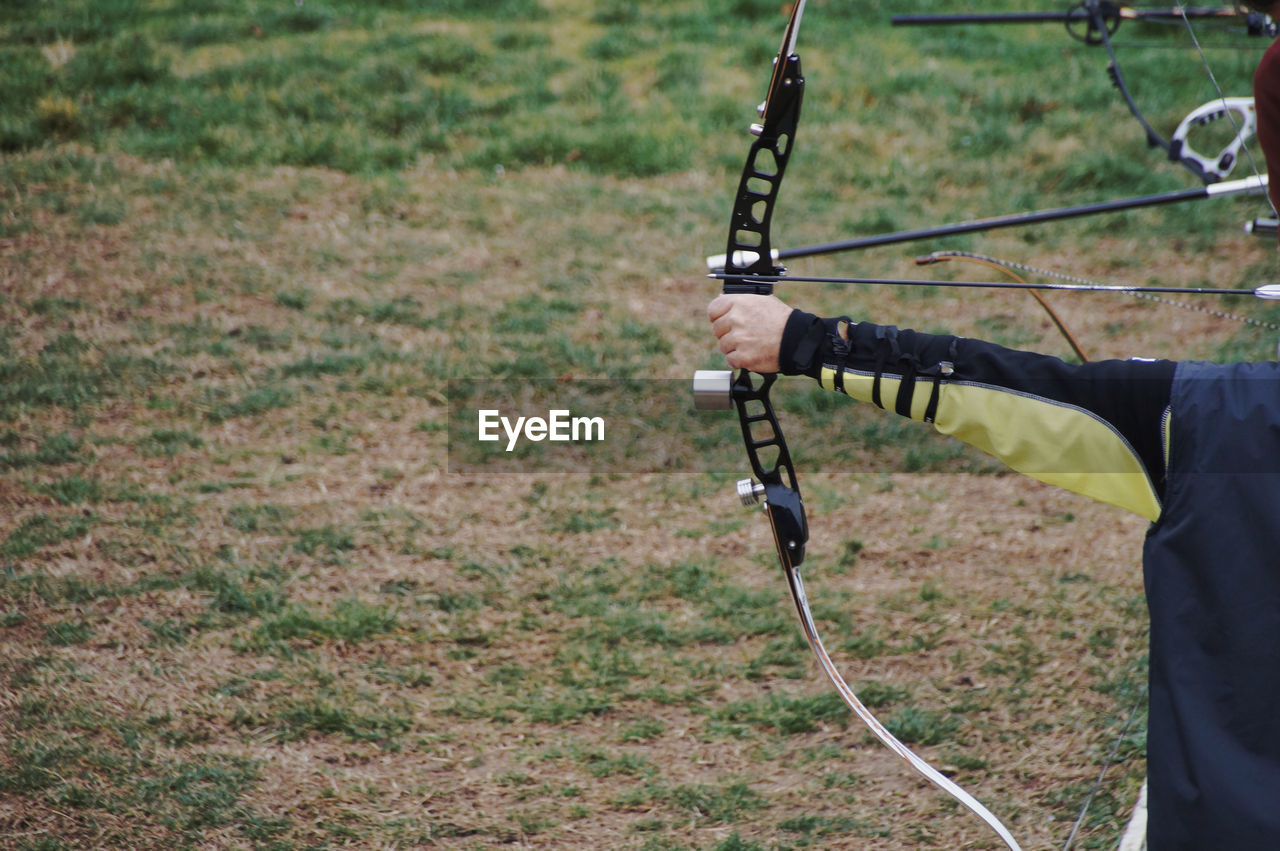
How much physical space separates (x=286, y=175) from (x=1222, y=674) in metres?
6.32

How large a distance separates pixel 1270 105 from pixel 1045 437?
33.1 inches

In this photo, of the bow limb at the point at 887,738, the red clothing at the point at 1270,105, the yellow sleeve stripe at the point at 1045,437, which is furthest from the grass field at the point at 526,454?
the red clothing at the point at 1270,105

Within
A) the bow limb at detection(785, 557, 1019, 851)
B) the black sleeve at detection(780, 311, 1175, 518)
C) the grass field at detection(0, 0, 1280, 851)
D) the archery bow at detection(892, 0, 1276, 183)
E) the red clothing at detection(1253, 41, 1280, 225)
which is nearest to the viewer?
the black sleeve at detection(780, 311, 1175, 518)

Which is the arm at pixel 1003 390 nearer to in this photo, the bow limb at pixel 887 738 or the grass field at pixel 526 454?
the bow limb at pixel 887 738

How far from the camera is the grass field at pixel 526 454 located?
3227 mm

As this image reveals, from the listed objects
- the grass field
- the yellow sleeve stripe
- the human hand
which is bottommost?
the grass field

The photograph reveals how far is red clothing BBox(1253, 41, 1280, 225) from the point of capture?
2166 millimetres

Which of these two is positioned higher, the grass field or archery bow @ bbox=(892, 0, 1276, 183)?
archery bow @ bbox=(892, 0, 1276, 183)

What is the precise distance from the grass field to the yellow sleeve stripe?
1.37 meters

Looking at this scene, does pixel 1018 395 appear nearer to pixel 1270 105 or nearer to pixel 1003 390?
pixel 1003 390

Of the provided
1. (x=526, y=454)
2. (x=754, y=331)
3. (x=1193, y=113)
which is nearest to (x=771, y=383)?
(x=754, y=331)

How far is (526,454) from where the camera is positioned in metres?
4.86

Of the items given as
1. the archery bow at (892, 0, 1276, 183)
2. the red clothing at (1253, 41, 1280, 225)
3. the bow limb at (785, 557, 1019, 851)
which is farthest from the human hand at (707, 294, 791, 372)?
the archery bow at (892, 0, 1276, 183)

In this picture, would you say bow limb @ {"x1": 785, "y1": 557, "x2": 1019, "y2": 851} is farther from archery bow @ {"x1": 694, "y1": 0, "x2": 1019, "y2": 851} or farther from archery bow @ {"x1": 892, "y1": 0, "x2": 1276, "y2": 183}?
archery bow @ {"x1": 892, "y1": 0, "x2": 1276, "y2": 183}
